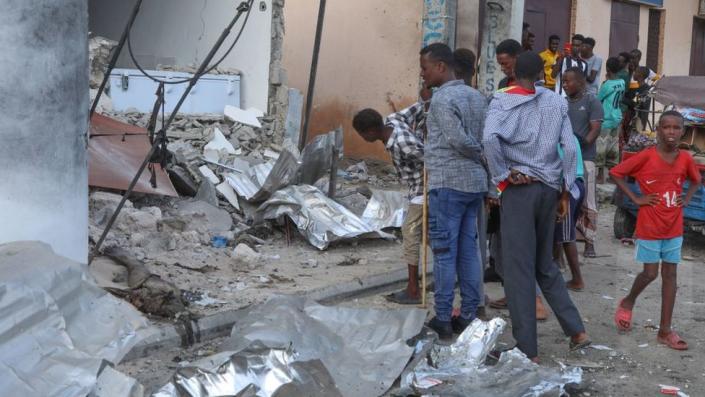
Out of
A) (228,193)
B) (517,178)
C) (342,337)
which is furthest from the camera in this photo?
(228,193)

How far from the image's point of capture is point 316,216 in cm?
826

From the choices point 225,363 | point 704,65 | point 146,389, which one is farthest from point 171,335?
point 704,65

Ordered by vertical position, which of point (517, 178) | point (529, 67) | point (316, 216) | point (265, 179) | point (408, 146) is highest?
point (529, 67)

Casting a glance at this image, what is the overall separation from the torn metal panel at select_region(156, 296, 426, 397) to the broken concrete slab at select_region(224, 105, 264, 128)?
18.9 ft

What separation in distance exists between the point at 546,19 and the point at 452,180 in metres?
11.1

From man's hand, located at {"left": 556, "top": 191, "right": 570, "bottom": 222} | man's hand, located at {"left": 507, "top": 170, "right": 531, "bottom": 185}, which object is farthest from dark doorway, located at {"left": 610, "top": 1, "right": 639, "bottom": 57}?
man's hand, located at {"left": 507, "top": 170, "right": 531, "bottom": 185}

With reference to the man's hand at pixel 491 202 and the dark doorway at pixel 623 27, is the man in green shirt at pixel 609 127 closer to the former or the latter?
the dark doorway at pixel 623 27

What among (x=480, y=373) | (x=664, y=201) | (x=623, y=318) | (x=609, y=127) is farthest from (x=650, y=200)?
(x=609, y=127)

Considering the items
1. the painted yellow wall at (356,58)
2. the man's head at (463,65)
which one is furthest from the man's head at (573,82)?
the painted yellow wall at (356,58)

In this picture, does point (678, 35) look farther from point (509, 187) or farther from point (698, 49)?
point (509, 187)

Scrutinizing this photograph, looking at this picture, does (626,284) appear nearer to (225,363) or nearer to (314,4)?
(225,363)

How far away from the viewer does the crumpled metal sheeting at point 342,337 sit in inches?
184

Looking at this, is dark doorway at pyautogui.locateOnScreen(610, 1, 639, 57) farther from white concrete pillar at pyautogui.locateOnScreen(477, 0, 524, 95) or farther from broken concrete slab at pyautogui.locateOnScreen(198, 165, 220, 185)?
broken concrete slab at pyautogui.locateOnScreen(198, 165, 220, 185)

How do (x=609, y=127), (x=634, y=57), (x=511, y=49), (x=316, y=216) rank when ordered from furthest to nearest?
(x=634, y=57)
(x=609, y=127)
(x=316, y=216)
(x=511, y=49)
